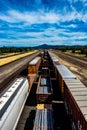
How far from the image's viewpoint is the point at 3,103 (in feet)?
41.7

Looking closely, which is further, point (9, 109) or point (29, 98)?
point (29, 98)

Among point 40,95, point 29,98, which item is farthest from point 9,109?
point 29,98

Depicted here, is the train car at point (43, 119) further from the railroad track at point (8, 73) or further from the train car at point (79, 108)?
the railroad track at point (8, 73)

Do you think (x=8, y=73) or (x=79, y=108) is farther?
(x=8, y=73)

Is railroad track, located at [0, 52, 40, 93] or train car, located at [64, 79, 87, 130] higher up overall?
train car, located at [64, 79, 87, 130]

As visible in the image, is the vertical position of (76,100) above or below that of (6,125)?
above

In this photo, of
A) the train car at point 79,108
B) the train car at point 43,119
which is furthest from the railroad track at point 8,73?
the train car at point 79,108

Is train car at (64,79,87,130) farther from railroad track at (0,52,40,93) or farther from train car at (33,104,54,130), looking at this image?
railroad track at (0,52,40,93)

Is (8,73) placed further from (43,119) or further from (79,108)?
(79,108)

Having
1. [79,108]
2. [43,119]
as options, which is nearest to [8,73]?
[43,119]

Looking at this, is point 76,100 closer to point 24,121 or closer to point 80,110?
point 80,110

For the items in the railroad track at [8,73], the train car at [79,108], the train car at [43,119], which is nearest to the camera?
the train car at [79,108]

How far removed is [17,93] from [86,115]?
7687mm

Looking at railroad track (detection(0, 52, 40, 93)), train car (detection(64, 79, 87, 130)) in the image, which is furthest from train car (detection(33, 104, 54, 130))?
railroad track (detection(0, 52, 40, 93))
